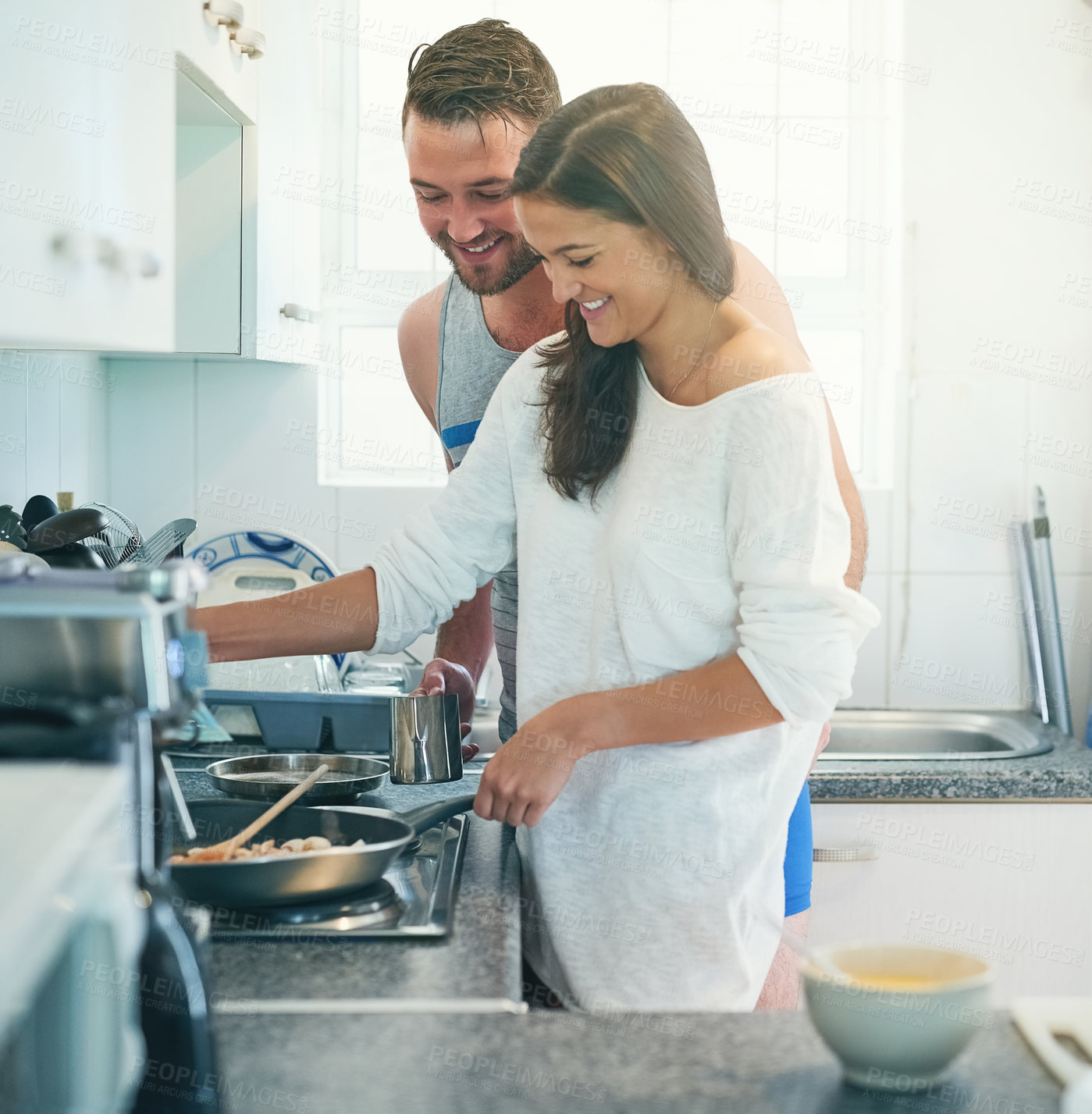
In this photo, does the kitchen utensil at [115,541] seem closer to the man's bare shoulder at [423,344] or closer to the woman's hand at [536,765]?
the man's bare shoulder at [423,344]

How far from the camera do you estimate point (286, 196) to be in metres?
1.99

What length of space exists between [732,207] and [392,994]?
1853mm

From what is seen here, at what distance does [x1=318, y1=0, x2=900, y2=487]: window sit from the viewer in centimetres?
230

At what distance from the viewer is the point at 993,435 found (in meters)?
2.22

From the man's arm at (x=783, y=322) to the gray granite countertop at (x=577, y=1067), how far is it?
64 cm

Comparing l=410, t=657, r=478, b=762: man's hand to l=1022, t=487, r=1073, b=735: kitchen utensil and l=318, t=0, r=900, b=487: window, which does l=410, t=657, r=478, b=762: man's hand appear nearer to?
l=318, t=0, r=900, b=487: window

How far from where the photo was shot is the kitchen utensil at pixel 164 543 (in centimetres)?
145

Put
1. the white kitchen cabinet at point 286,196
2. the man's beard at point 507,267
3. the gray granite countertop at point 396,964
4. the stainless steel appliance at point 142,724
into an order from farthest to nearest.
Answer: the white kitchen cabinet at point 286,196
the man's beard at point 507,267
the gray granite countertop at point 396,964
the stainless steel appliance at point 142,724

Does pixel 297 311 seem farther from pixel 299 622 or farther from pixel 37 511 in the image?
pixel 299 622

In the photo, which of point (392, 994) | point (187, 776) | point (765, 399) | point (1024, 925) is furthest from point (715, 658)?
point (1024, 925)

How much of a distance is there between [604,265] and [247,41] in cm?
75

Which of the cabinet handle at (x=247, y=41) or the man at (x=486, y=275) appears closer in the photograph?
the man at (x=486, y=275)

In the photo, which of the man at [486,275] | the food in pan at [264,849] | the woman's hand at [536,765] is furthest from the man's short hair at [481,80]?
the food in pan at [264,849]

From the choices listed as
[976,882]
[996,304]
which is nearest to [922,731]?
[976,882]
